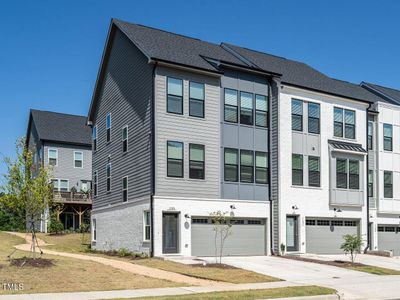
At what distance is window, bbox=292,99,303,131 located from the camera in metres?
30.4

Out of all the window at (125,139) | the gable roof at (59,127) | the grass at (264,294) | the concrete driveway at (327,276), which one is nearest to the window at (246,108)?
the window at (125,139)

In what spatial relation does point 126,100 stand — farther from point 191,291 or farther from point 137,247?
point 191,291

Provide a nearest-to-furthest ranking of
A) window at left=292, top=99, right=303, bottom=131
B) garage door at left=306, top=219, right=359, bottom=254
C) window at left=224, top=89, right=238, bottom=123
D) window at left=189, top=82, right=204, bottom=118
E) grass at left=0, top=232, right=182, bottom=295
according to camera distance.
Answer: grass at left=0, top=232, right=182, bottom=295 → window at left=189, top=82, right=204, bottom=118 → window at left=224, top=89, right=238, bottom=123 → window at left=292, top=99, right=303, bottom=131 → garage door at left=306, top=219, right=359, bottom=254

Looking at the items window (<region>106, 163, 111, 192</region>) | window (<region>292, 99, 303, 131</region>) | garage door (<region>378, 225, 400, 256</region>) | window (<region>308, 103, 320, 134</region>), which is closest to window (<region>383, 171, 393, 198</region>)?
garage door (<region>378, 225, 400, 256</region>)

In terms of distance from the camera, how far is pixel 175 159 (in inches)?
1030

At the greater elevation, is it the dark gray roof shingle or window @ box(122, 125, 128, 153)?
the dark gray roof shingle

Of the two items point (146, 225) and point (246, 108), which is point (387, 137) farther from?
point (146, 225)

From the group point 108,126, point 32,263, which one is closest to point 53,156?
point 108,126

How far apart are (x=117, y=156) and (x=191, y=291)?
16.2 m

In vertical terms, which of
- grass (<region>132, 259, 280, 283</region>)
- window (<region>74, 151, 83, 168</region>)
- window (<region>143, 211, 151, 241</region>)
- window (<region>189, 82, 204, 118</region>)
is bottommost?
grass (<region>132, 259, 280, 283</region>)

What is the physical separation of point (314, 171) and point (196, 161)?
8.06 metres

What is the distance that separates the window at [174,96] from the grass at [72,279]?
9185 millimetres

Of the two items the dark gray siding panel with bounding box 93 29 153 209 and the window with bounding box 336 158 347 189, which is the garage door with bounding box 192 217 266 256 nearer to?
the dark gray siding panel with bounding box 93 29 153 209

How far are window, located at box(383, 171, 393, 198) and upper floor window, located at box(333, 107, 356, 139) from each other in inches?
189
